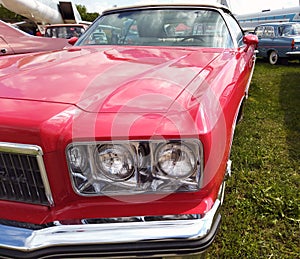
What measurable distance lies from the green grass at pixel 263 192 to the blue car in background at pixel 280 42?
6.24 meters

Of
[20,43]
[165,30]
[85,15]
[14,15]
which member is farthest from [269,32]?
[85,15]

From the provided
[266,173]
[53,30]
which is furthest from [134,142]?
[53,30]

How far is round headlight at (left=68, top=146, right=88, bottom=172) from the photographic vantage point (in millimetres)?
1127

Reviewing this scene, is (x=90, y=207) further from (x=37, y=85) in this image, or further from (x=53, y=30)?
(x=53, y=30)

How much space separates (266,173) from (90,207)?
2.03m

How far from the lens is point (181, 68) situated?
68.2 inches

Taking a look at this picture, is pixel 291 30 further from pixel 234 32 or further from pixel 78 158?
pixel 78 158

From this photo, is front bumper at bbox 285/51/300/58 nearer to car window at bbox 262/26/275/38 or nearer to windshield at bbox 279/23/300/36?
windshield at bbox 279/23/300/36

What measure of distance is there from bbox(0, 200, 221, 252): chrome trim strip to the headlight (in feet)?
0.43

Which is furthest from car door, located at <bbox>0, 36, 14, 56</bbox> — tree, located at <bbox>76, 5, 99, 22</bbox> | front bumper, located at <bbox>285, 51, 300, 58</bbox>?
tree, located at <bbox>76, 5, 99, 22</bbox>

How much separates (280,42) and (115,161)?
10.6 metres

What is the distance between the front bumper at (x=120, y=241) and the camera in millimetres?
1097

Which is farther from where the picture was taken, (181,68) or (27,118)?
(181,68)

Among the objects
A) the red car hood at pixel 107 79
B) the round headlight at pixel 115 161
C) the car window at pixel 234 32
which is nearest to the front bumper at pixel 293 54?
the car window at pixel 234 32
